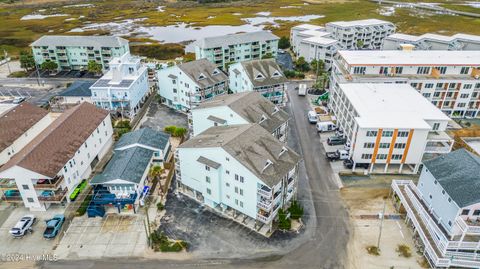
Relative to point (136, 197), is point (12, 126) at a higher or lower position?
higher

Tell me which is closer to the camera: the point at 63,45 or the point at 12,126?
the point at 12,126

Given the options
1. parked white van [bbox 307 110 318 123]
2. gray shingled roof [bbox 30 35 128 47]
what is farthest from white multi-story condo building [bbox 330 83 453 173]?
gray shingled roof [bbox 30 35 128 47]

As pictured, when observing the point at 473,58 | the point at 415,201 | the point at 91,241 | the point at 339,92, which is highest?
the point at 473,58

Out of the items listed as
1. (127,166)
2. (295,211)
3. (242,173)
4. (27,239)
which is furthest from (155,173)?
(295,211)

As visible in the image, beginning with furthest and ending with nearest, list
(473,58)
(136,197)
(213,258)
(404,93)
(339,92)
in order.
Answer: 1. (473,58)
2. (339,92)
3. (404,93)
4. (136,197)
5. (213,258)

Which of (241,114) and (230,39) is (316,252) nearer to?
(241,114)

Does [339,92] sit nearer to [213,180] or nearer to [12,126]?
[213,180]

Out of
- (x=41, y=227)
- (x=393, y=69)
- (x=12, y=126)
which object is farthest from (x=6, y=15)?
(x=393, y=69)

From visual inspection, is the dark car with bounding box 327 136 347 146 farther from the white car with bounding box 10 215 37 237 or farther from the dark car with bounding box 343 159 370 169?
the white car with bounding box 10 215 37 237
